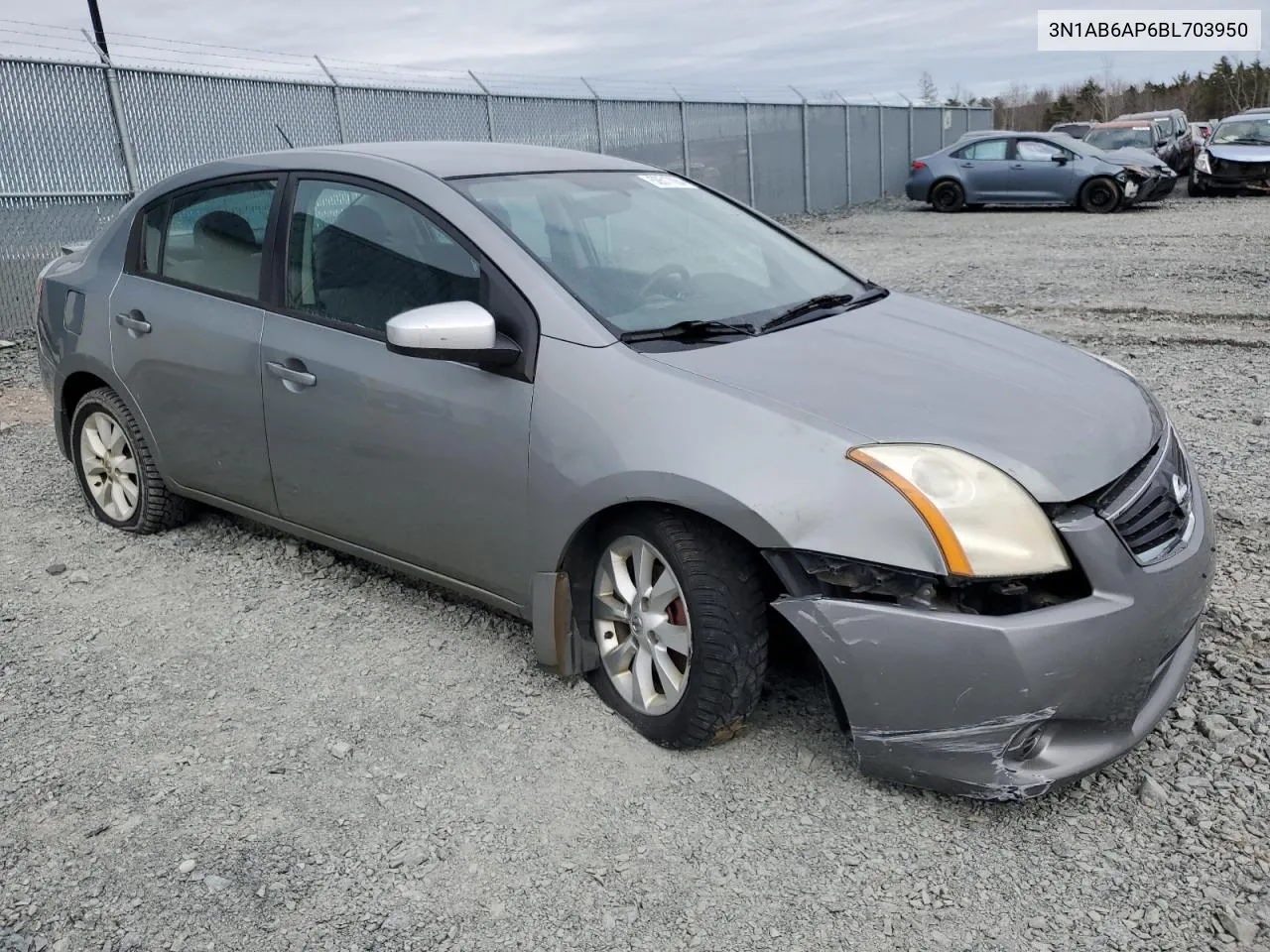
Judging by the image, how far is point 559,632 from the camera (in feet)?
10.3

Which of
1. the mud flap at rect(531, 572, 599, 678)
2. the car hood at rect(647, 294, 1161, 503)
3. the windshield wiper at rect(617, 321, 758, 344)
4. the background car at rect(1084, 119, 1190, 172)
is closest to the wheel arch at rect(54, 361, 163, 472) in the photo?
the mud flap at rect(531, 572, 599, 678)

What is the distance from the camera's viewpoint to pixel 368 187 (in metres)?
3.57

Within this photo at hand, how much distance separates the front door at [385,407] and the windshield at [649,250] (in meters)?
0.24

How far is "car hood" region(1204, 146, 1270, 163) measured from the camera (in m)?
19.5

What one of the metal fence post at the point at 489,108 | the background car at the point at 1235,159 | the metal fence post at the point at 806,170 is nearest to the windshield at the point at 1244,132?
the background car at the point at 1235,159

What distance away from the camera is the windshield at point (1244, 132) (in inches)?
797

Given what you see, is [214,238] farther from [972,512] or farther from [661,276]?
[972,512]

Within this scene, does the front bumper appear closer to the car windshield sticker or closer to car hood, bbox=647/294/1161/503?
the car windshield sticker

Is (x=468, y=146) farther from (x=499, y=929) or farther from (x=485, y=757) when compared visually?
(x=499, y=929)

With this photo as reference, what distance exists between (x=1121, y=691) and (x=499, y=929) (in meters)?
1.49

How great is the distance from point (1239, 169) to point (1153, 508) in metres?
20.3

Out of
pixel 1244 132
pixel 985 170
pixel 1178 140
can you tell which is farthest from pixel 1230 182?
pixel 1178 140

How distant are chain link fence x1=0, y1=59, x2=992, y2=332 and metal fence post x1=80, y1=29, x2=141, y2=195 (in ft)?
0.04

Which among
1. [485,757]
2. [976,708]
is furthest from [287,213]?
[976,708]
